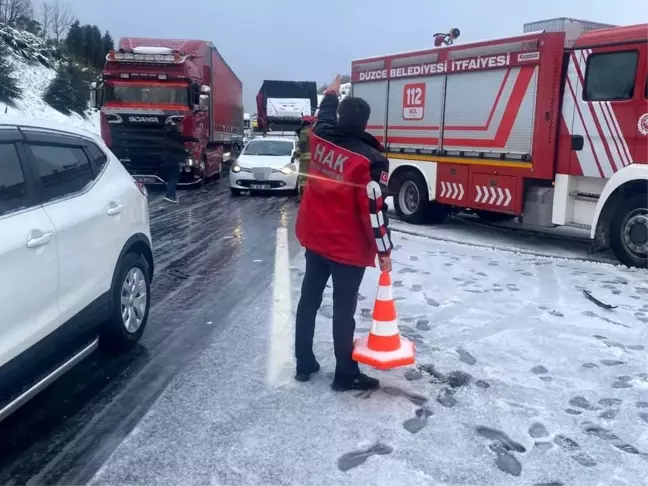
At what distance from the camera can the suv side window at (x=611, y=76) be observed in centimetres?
804

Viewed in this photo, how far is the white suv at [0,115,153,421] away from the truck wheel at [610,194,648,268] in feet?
19.4

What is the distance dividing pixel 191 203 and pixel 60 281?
11222 mm

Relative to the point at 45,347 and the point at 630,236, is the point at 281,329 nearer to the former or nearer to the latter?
the point at 45,347

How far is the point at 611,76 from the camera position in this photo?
8.24 metres

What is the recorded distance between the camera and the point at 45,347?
354 cm

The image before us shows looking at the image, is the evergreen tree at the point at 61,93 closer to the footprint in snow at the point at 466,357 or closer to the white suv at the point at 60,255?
the white suv at the point at 60,255

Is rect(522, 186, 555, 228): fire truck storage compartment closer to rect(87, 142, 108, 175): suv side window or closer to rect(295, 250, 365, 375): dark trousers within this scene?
rect(295, 250, 365, 375): dark trousers

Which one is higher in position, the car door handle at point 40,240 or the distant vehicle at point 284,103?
the distant vehicle at point 284,103

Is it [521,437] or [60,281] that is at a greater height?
[60,281]

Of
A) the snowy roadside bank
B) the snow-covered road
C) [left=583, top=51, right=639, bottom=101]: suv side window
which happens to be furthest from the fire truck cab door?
the snow-covered road

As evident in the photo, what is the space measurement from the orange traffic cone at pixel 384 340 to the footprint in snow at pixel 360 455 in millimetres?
831

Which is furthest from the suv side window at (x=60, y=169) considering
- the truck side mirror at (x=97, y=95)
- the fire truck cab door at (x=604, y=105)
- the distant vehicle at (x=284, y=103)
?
the distant vehicle at (x=284, y=103)

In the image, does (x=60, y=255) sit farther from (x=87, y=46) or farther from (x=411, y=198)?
(x=87, y=46)

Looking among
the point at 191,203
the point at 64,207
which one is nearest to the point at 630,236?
the point at 64,207
